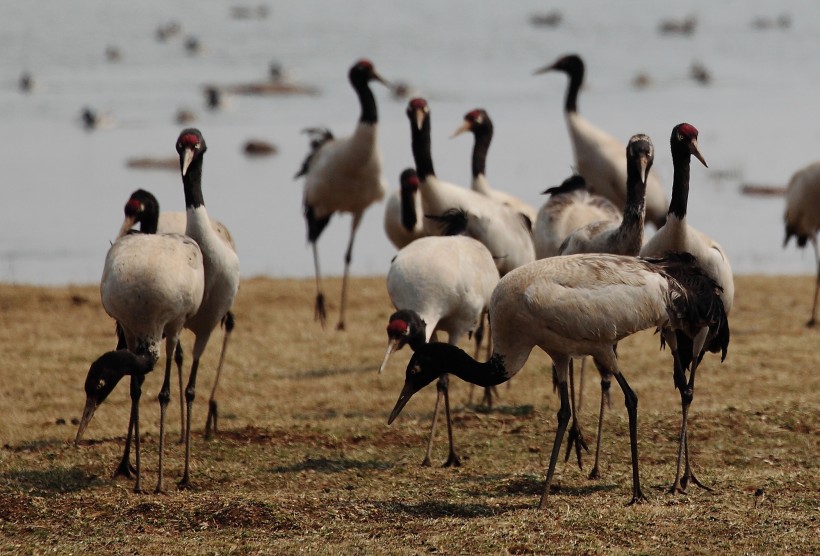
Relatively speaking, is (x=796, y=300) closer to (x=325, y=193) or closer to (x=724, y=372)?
(x=724, y=372)

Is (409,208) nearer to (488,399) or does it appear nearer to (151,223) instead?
(488,399)

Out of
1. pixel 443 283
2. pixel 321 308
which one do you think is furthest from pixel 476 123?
pixel 443 283

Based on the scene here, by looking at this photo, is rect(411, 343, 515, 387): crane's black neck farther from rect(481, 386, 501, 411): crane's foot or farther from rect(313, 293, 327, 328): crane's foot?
rect(313, 293, 327, 328): crane's foot

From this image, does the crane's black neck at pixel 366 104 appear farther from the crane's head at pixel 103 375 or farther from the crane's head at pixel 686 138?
the crane's head at pixel 103 375

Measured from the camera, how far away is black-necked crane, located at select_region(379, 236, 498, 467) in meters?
8.78

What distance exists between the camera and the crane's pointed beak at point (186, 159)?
8.29m

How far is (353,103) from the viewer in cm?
3228

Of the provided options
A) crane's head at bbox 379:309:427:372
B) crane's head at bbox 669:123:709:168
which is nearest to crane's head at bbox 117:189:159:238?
crane's head at bbox 379:309:427:372

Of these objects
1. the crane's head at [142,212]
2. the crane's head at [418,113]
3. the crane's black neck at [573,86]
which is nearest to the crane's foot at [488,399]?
the crane's head at [418,113]

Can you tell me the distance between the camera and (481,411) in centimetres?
1022

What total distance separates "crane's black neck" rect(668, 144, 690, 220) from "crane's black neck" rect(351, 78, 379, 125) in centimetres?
569

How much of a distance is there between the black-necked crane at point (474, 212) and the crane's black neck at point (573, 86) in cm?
257

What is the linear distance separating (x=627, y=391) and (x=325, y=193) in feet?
24.1

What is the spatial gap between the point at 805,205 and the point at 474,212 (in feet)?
17.0
